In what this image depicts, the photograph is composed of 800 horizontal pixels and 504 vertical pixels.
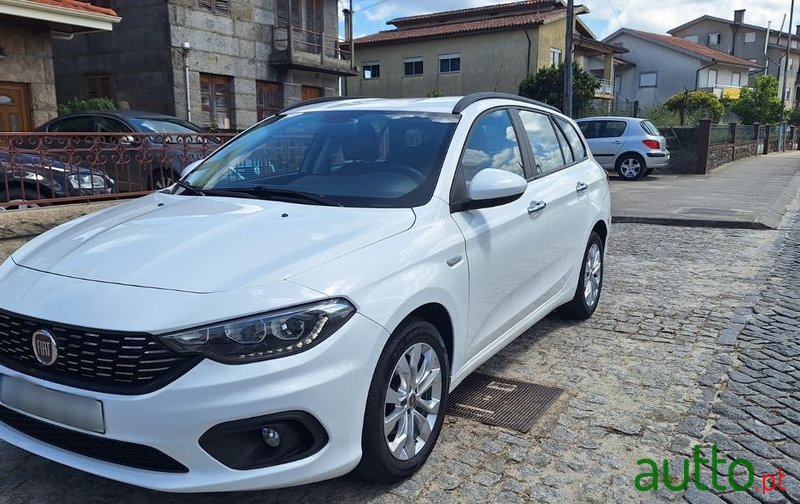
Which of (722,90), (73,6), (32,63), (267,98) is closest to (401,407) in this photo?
(73,6)

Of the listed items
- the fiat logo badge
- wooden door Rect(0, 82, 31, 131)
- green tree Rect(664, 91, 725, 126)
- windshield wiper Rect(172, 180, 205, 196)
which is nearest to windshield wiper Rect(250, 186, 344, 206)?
windshield wiper Rect(172, 180, 205, 196)

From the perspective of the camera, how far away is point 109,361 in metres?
2.33

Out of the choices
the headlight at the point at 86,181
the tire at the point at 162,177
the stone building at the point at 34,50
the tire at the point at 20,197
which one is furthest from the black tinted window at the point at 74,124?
the tire at the point at 20,197

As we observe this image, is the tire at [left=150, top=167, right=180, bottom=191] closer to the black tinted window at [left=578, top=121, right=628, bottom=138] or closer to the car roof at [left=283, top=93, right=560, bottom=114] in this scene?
the car roof at [left=283, top=93, right=560, bottom=114]

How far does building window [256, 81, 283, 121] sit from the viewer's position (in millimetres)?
20953

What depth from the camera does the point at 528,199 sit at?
402 cm

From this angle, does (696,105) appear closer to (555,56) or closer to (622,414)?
(555,56)

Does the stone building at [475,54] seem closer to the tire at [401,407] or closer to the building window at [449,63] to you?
the building window at [449,63]

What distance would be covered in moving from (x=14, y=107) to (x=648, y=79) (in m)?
45.0

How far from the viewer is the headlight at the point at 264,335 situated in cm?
230

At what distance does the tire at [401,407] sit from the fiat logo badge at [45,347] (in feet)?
3.88

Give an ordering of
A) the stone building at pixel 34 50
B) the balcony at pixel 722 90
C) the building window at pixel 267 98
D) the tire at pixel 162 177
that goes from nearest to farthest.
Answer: the tire at pixel 162 177 < the stone building at pixel 34 50 < the building window at pixel 267 98 < the balcony at pixel 722 90

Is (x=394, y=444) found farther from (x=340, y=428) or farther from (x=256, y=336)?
(x=256, y=336)

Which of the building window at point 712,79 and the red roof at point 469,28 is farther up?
the red roof at point 469,28
